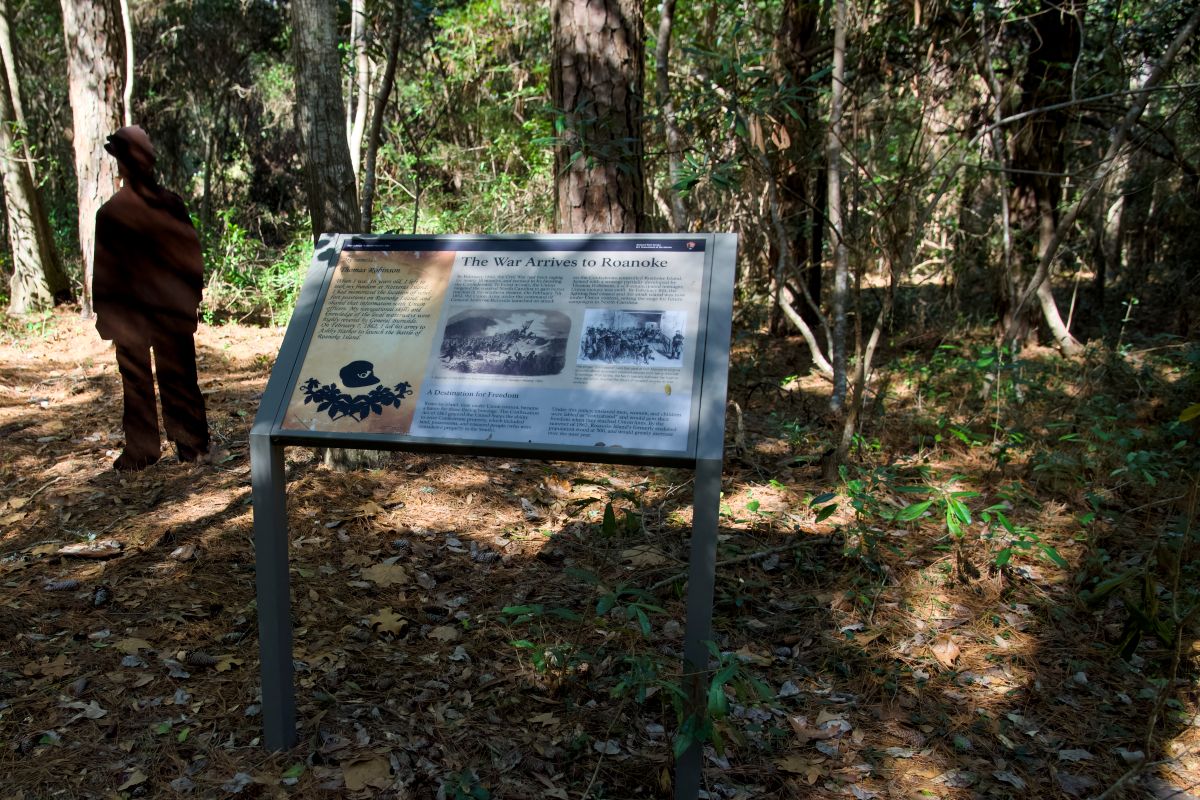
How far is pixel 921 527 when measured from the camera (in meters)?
4.45

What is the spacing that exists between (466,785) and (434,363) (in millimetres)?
1290

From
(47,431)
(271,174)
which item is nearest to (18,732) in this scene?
(47,431)

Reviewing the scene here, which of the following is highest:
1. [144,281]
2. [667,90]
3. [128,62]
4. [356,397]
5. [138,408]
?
[128,62]

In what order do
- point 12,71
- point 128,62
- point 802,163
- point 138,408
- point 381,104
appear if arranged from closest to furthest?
1. point 138,408
2. point 381,104
3. point 802,163
4. point 128,62
5. point 12,71

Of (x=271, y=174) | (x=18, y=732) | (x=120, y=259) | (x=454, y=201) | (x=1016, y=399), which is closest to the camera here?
(x=18, y=732)

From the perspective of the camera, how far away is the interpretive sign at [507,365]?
2.31 m

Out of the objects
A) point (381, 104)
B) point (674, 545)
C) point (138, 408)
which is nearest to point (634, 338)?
point (674, 545)

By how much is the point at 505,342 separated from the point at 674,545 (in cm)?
206

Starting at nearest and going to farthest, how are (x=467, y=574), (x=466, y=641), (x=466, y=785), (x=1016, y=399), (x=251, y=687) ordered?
(x=466, y=785) → (x=251, y=687) → (x=466, y=641) → (x=467, y=574) → (x=1016, y=399)

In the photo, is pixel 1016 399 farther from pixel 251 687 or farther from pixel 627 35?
pixel 251 687

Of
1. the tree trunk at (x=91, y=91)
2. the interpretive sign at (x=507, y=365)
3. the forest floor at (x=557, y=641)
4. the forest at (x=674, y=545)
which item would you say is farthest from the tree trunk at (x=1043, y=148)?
the tree trunk at (x=91, y=91)

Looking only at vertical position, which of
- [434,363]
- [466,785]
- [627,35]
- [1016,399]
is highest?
[627,35]

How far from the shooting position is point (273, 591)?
8.65 ft

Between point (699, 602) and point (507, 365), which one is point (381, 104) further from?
point (699, 602)
